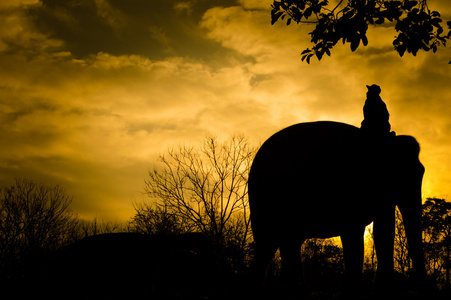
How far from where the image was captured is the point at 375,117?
4.50 m

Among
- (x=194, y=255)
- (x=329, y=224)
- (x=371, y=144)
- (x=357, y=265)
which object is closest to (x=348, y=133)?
(x=371, y=144)

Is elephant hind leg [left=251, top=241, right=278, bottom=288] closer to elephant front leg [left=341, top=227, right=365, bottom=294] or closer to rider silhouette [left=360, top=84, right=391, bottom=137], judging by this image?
elephant front leg [left=341, top=227, right=365, bottom=294]

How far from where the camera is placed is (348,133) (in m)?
4.93

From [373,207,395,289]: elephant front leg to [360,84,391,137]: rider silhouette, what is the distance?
91cm

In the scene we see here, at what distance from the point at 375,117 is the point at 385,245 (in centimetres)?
145

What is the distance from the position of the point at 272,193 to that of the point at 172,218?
98.0ft

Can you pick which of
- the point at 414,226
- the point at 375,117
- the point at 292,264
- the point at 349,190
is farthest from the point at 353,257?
the point at 292,264

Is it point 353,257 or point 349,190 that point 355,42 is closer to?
point 349,190

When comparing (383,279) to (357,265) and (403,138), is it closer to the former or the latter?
(357,265)

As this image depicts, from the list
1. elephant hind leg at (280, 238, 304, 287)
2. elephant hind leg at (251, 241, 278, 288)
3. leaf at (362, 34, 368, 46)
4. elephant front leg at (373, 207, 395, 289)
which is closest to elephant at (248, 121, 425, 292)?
elephant front leg at (373, 207, 395, 289)

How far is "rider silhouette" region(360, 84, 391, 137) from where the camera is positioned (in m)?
4.48

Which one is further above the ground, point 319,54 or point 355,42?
point 319,54

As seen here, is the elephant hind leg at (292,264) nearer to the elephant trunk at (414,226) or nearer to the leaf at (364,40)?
the elephant trunk at (414,226)

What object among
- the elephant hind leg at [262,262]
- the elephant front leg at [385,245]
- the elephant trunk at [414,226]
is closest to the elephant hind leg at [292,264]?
the elephant hind leg at [262,262]
